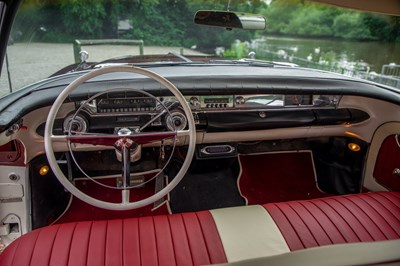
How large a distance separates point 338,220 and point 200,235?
0.72 m

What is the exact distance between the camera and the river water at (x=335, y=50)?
2.63 meters

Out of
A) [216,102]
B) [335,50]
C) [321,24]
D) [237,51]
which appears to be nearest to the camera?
[216,102]

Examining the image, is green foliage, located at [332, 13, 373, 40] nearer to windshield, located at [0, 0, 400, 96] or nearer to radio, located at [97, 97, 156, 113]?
windshield, located at [0, 0, 400, 96]

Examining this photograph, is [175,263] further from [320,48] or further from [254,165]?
[320,48]

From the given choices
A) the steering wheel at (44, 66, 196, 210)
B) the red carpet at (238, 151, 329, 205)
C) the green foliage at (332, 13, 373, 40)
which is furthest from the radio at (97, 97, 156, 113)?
the green foliage at (332, 13, 373, 40)

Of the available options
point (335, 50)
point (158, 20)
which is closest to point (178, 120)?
point (158, 20)

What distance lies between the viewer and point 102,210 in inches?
96.3

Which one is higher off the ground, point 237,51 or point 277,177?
point 237,51

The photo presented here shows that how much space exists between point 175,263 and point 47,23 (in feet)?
5.15

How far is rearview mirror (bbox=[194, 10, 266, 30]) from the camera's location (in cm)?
204

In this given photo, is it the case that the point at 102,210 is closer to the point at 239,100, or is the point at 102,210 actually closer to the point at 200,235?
the point at 200,235

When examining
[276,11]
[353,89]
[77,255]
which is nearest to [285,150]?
[353,89]

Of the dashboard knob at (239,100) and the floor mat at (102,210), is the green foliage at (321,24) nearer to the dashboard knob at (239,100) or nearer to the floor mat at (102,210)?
the dashboard knob at (239,100)

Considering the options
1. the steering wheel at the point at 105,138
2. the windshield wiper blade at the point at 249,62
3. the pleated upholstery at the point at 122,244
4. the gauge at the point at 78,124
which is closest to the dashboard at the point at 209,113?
the gauge at the point at 78,124
